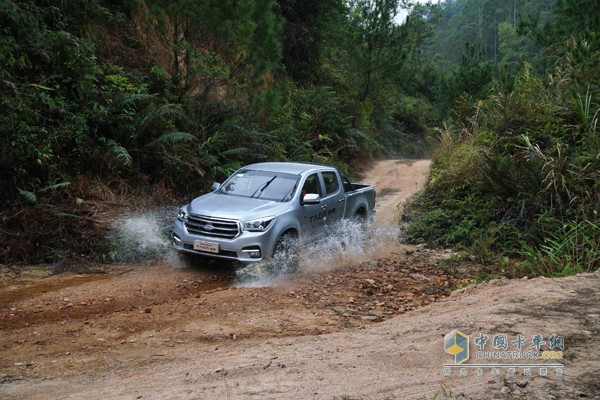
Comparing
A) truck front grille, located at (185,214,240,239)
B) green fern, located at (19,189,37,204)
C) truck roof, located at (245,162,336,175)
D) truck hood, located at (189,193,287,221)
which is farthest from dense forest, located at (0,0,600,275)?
truck roof, located at (245,162,336,175)

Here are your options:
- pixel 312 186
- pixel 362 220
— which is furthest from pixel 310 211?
pixel 362 220

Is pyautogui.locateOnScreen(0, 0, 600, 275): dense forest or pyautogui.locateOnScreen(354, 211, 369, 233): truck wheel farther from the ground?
pyautogui.locateOnScreen(0, 0, 600, 275): dense forest

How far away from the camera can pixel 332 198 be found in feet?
32.8

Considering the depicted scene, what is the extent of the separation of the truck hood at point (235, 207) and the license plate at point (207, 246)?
0.45 meters

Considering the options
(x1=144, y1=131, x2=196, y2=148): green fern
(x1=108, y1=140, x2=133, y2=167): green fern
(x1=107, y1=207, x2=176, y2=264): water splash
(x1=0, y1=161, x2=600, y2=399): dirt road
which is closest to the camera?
(x1=0, y1=161, x2=600, y2=399): dirt road

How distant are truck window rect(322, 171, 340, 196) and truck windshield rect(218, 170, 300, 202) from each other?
0.84m

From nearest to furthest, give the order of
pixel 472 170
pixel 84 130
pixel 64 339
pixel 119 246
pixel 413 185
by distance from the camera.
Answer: pixel 64 339 < pixel 119 246 < pixel 84 130 < pixel 472 170 < pixel 413 185

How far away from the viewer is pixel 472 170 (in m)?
13.0

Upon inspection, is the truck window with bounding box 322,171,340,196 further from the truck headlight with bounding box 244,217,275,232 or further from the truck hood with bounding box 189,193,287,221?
the truck headlight with bounding box 244,217,275,232

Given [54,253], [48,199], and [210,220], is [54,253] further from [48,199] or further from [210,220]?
[210,220]

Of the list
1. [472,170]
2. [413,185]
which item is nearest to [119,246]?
[472,170]

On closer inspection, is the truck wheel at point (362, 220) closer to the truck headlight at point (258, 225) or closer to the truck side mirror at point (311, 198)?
the truck side mirror at point (311, 198)

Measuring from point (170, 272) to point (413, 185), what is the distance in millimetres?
11925

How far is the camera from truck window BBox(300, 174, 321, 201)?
9359 millimetres
